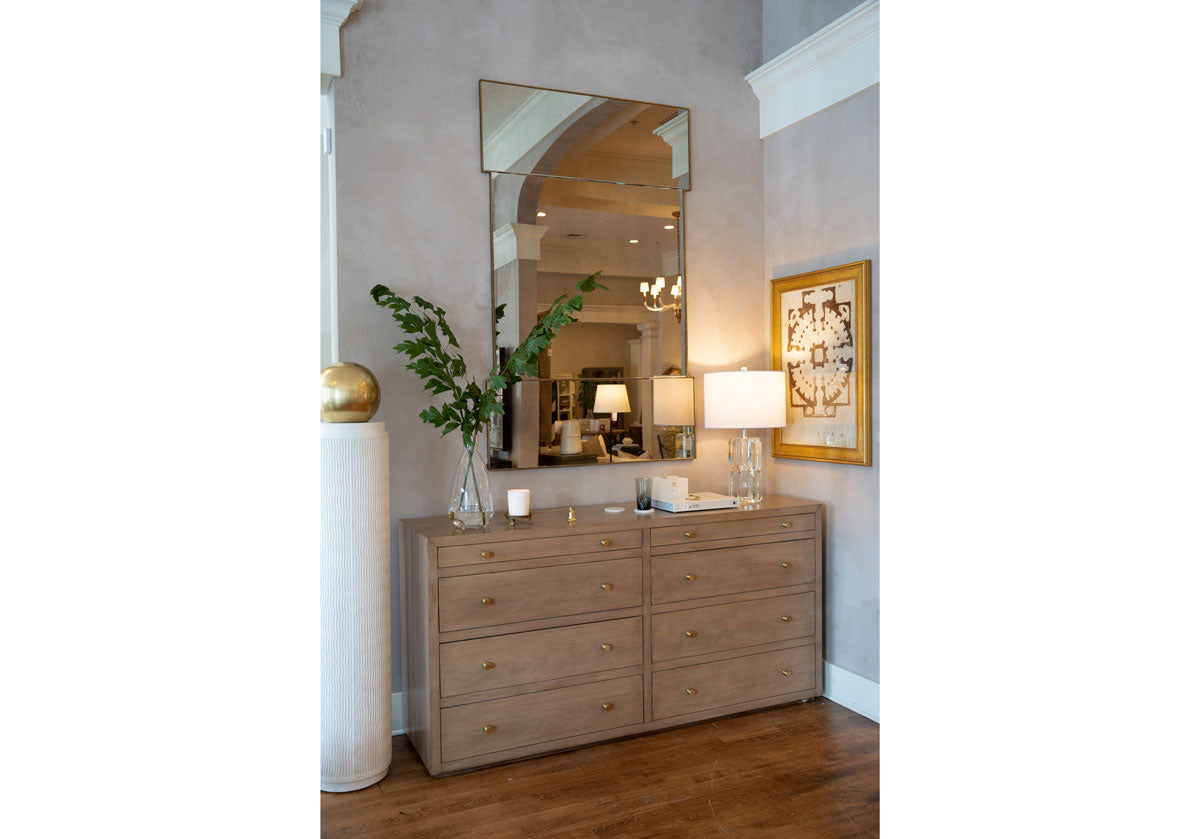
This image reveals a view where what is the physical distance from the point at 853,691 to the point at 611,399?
1524 millimetres

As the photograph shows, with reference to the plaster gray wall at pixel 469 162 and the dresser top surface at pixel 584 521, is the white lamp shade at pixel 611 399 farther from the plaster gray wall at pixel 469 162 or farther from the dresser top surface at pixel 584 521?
the dresser top surface at pixel 584 521

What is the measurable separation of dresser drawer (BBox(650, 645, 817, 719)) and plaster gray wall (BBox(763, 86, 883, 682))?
0.69ft

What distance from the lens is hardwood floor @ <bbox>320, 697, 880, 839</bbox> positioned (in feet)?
7.60

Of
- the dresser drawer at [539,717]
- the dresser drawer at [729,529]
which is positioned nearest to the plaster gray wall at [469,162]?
the dresser drawer at [729,529]

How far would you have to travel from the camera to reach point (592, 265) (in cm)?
333

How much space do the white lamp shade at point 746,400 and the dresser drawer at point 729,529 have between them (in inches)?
15.1

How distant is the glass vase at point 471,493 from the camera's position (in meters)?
2.78

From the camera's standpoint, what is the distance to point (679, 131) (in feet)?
11.5

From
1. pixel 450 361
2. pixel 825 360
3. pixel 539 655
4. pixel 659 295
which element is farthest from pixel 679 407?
pixel 539 655
